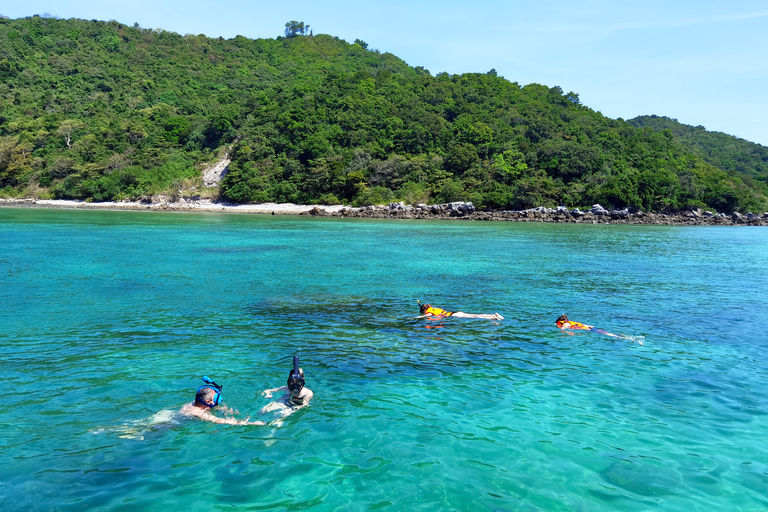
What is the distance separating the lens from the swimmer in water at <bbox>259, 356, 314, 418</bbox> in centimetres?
855

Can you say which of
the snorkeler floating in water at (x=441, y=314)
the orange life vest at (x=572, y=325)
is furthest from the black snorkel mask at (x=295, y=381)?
the orange life vest at (x=572, y=325)

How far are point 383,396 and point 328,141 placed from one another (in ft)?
323

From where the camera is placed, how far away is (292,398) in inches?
341

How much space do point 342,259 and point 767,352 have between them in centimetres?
2168

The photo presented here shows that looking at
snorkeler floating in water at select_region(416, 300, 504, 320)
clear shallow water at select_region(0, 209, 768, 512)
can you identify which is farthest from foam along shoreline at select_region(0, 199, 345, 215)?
snorkeler floating in water at select_region(416, 300, 504, 320)

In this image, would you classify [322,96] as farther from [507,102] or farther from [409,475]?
[409,475]

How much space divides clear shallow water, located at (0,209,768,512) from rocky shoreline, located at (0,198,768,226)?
58117mm

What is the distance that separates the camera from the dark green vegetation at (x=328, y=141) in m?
90.2

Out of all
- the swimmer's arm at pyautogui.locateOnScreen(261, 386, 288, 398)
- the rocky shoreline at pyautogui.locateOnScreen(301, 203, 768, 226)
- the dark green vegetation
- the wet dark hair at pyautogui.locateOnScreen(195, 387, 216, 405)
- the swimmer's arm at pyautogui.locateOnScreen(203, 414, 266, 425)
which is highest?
the dark green vegetation

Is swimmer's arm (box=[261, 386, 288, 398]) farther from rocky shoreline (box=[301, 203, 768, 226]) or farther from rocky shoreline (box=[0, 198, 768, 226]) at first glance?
rocky shoreline (box=[301, 203, 768, 226])

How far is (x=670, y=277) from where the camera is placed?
25188mm

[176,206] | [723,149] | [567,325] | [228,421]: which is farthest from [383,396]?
[723,149]

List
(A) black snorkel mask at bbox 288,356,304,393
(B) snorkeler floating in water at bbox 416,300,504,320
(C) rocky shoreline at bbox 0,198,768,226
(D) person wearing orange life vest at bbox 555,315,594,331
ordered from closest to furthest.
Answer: (A) black snorkel mask at bbox 288,356,304,393
(D) person wearing orange life vest at bbox 555,315,594,331
(B) snorkeler floating in water at bbox 416,300,504,320
(C) rocky shoreline at bbox 0,198,768,226

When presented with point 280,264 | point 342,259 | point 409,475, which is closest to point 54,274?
point 280,264
